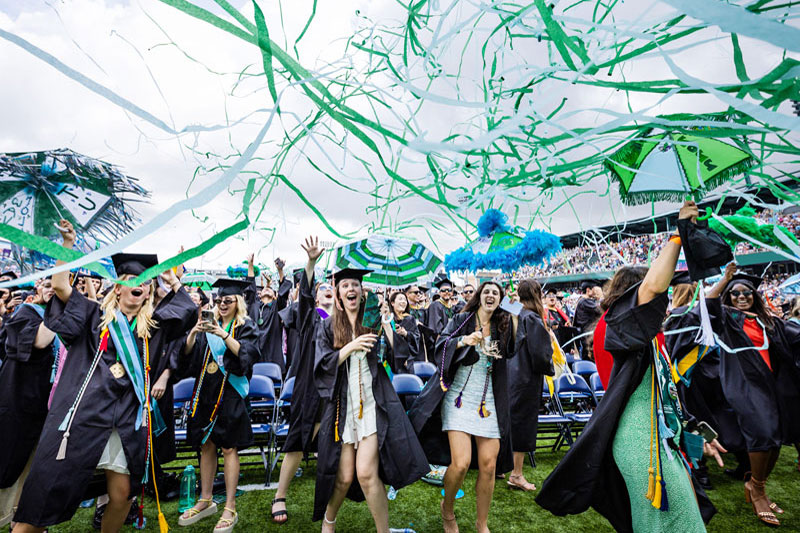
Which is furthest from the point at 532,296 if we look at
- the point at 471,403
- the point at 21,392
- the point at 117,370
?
the point at 21,392

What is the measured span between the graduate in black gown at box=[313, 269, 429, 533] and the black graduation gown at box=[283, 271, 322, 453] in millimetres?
301

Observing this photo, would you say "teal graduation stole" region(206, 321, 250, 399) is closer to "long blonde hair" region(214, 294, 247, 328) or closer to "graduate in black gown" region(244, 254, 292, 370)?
"long blonde hair" region(214, 294, 247, 328)

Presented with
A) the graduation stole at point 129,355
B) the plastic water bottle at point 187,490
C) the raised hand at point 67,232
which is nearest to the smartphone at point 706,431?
the graduation stole at point 129,355

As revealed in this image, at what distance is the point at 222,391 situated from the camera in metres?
3.56

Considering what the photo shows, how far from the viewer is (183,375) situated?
11.9 ft

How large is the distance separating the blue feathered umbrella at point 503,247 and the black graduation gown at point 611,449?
2.58ft

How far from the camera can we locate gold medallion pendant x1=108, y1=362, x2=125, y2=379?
2.53 meters

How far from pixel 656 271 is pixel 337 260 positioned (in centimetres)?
282

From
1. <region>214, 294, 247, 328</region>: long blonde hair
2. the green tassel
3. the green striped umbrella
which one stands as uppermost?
the green striped umbrella

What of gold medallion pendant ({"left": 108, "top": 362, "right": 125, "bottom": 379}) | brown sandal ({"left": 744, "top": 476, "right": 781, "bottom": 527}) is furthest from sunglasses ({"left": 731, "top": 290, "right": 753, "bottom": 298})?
gold medallion pendant ({"left": 108, "top": 362, "right": 125, "bottom": 379})

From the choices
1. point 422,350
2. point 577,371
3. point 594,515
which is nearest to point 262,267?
point 422,350

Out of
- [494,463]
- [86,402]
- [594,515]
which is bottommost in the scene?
[594,515]

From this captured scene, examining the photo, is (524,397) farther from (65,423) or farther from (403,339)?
(65,423)

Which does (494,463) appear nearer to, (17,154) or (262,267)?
(17,154)
